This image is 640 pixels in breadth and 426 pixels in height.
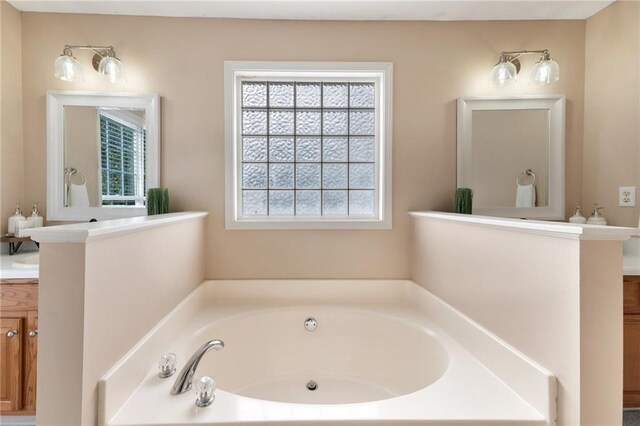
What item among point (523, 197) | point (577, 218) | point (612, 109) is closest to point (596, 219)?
point (577, 218)

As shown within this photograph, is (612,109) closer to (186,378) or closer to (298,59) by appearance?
(298,59)

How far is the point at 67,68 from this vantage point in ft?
6.26

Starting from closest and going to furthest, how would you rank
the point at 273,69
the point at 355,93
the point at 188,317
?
the point at 188,317 → the point at 273,69 → the point at 355,93

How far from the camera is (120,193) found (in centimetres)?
213

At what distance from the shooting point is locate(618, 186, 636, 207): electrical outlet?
75.7 inches

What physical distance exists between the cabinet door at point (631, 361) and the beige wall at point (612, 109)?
2.23 ft

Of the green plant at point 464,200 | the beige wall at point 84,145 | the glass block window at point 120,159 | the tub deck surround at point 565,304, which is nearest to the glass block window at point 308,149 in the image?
the green plant at point 464,200

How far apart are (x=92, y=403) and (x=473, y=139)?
→ 92.8 inches

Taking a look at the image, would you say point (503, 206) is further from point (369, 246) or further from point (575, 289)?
point (575, 289)

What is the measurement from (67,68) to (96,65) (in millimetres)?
200

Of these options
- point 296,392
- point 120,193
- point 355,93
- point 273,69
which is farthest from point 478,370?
point 120,193

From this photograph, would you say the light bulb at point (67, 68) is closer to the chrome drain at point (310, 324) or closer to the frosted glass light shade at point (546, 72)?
the chrome drain at point (310, 324)

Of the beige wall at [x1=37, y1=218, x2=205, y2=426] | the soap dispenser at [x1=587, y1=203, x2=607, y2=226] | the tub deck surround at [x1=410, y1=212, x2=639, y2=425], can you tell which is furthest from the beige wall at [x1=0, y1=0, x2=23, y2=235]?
the soap dispenser at [x1=587, y1=203, x2=607, y2=226]

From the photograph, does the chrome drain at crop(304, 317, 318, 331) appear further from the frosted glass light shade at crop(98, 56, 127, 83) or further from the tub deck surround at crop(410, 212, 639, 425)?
the frosted glass light shade at crop(98, 56, 127, 83)
